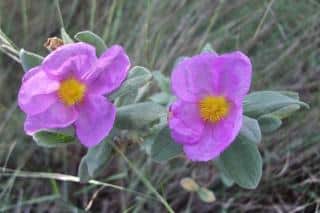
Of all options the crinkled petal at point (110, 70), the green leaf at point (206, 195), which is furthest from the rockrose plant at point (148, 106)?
the green leaf at point (206, 195)

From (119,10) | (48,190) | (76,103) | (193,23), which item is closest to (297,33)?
(193,23)

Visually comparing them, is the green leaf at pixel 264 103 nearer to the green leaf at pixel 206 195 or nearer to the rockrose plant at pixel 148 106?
the rockrose plant at pixel 148 106

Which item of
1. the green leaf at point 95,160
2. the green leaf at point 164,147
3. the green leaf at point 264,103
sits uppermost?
the green leaf at point 264,103

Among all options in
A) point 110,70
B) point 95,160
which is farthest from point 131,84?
point 95,160

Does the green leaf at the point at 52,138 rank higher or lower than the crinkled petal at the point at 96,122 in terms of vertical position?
lower

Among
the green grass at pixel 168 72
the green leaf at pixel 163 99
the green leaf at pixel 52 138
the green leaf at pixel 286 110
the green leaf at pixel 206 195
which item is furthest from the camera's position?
the green grass at pixel 168 72

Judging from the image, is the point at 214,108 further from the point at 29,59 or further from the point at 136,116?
the point at 29,59
